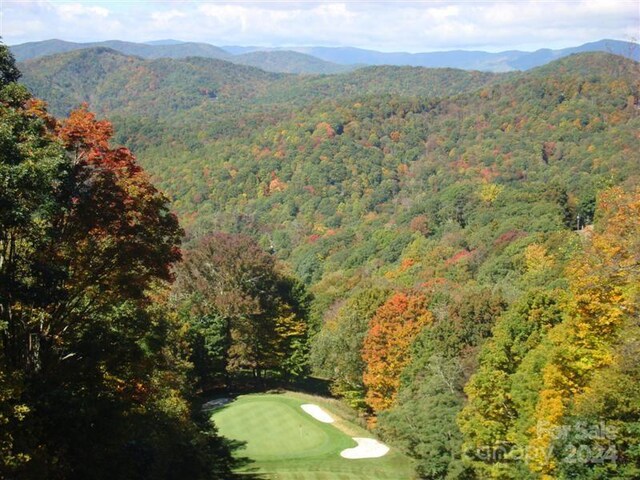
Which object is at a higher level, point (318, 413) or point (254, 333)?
point (254, 333)

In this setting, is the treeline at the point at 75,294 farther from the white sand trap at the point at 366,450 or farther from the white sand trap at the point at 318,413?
the white sand trap at the point at 318,413

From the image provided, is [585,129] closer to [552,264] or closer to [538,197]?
[538,197]

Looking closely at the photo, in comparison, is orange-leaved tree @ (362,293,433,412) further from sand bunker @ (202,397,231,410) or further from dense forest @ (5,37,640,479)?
sand bunker @ (202,397,231,410)

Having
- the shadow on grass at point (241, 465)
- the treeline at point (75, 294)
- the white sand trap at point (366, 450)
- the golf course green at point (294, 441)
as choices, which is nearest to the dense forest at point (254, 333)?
the treeline at point (75, 294)

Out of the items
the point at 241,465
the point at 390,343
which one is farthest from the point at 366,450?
the point at 390,343

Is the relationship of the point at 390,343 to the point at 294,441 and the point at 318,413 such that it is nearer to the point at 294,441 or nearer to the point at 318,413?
the point at 318,413

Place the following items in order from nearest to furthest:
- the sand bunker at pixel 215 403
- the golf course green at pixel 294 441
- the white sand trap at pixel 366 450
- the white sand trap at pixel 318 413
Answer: the golf course green at pixel 294 441
the white sand trap at pixel 366 450
the white sand trap at pixel 318 413
the sand bunker at pixel 215 403
